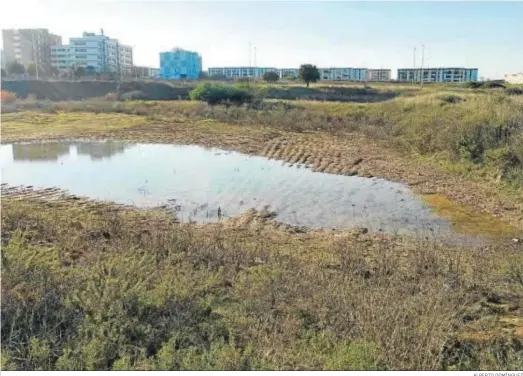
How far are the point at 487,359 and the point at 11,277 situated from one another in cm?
445

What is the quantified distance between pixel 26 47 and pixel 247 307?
7787 centimetres

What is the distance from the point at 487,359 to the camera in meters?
3.80

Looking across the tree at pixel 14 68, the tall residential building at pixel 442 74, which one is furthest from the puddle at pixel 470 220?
the tall residential building at pixel 442 74

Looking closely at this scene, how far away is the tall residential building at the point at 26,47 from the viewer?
225 feet

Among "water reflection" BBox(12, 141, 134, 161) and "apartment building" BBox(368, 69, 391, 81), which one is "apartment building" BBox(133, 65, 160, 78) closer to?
"apartment building" BBox(368, 69, 391, 81)

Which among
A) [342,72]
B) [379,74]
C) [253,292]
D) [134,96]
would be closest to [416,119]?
[253,292]

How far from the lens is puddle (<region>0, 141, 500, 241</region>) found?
30.9ft

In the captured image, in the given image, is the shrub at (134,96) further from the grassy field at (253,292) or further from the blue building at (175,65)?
the blue building at (175,65)

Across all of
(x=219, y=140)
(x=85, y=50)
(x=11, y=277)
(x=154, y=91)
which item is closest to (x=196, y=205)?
(x=11, y=277)

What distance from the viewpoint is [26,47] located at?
7038 centimetres

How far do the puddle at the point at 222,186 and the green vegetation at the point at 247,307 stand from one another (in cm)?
261

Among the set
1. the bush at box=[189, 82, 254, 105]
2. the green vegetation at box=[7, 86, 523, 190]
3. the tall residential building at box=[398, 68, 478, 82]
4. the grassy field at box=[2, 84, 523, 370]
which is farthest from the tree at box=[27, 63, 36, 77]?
the grassy field at box=[2, 84, 523, 370]
